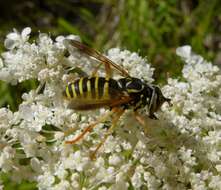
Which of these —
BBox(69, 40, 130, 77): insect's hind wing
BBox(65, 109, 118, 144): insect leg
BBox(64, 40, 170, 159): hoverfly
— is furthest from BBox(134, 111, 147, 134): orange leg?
BBox(69, 40, 130, 77): insect's hind wing

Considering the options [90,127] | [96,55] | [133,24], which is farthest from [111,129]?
[133,24]

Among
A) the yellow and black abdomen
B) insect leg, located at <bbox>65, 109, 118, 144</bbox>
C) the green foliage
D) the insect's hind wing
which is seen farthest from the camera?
the green foliage

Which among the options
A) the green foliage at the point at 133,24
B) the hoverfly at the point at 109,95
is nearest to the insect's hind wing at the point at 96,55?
the hoverfly at the point at 109,95

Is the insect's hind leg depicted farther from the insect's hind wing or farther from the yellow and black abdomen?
the yellow and black abdomen

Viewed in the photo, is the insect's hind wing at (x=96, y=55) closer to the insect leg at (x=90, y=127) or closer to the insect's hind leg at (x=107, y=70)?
the insect's hind leg at (x=107, y=70)

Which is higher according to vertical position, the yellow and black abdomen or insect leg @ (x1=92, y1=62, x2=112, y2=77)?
insect leg @ (x1=92, y1=62, x2=112, y2=77)
